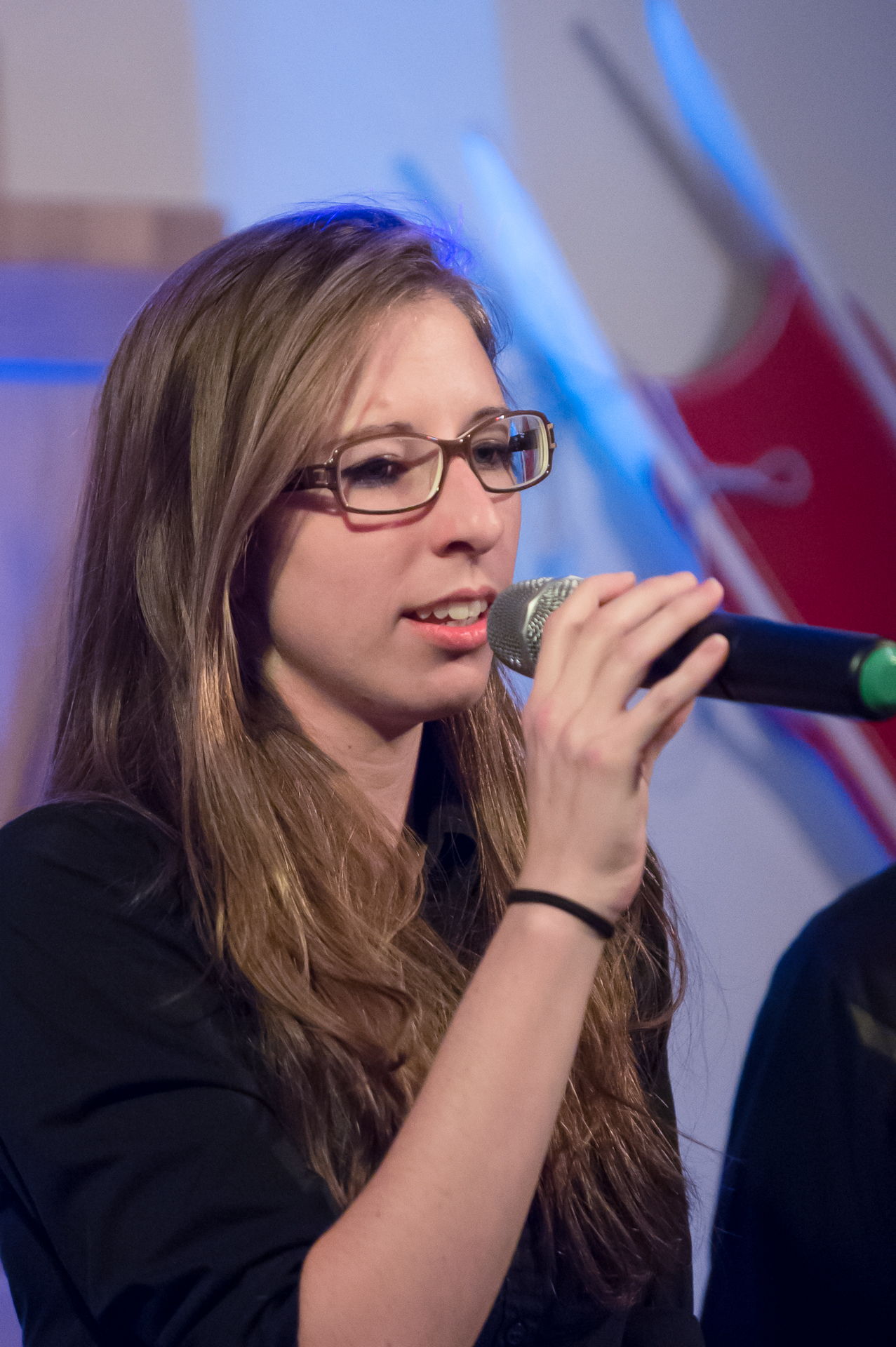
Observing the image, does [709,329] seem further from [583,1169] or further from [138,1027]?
[138,1027]

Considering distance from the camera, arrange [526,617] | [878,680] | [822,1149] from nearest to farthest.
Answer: [878,680], [526,617], [822,1149]

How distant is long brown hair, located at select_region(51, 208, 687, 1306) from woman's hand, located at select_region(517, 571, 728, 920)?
0.29 metres

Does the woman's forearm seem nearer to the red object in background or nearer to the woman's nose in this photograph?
the woman's nose

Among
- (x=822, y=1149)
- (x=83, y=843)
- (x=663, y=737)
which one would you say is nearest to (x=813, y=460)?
(x=822, y=1149)

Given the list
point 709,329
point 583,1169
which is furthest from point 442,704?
point 709,329

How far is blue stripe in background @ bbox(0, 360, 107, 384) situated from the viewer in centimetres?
169

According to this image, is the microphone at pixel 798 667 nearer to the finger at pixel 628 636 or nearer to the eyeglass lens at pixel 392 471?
the finger at pixel 628 636

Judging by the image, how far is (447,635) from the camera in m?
1.02

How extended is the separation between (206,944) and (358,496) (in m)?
0.42

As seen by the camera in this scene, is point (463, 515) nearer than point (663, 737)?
No

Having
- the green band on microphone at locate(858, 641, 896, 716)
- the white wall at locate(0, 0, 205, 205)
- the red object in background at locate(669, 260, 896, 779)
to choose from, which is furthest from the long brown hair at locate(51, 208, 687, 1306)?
the red object in background at locate(669, 260, 896, 779)

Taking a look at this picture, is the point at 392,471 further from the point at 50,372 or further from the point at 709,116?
the point at 709,116

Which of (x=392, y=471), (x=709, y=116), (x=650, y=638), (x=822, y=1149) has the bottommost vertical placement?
(x=822, y=1149)

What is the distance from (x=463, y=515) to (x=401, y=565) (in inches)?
2.9
